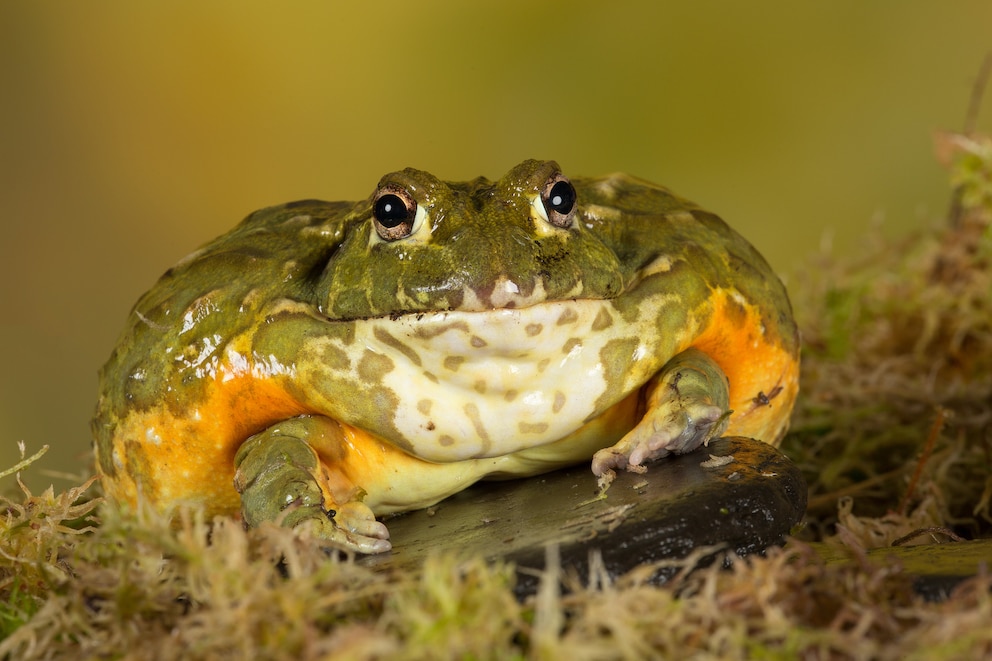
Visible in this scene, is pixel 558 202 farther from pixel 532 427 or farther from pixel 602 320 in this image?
pixel 532 427

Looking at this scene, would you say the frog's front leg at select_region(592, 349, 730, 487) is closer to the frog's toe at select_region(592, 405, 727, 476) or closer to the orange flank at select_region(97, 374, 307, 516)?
the frog's toe at select_region(592, 405, 727, 476)

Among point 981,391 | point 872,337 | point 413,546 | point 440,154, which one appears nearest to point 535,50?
point 440,154

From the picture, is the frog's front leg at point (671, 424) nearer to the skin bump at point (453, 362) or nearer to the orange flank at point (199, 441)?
the skin bump at point (453, 362)

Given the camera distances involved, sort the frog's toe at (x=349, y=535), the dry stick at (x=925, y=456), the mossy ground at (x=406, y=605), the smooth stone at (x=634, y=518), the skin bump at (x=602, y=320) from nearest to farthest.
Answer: the mossy ground at (x=406, y=605), the smooth stone at (x=634, y=518), the frog's toe at (x=349, y=535), the skin bump at (x=602, y=320), the dry stick at (x=925, y=456)

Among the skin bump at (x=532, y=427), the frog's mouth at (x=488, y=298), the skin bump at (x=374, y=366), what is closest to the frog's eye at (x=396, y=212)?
the frog's mouth at (x=488, y=298)

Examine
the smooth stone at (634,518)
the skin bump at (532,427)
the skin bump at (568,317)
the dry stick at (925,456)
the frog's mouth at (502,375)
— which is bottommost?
the dry stick at (925,456)

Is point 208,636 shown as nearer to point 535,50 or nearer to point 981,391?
point 981,391

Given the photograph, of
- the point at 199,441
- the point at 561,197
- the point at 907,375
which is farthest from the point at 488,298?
the point at 907,375
